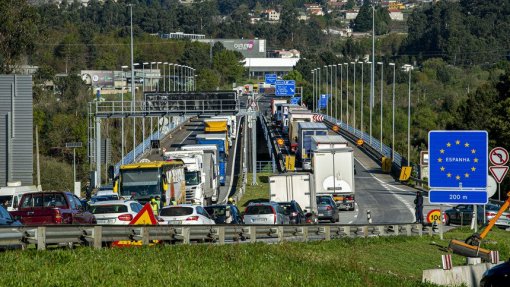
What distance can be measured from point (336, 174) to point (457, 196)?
3193cm

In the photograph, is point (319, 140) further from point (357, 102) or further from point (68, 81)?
point (357, 102)

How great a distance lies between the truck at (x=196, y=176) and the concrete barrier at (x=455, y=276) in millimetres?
31706

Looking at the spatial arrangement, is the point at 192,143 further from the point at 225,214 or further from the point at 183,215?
the point at 183,215

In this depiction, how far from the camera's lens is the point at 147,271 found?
17.6 metres

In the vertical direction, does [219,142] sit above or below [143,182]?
above

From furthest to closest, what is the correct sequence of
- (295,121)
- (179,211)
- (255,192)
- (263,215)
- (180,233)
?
(295,121), (255,192), (263,215), (179,211), (180,233)

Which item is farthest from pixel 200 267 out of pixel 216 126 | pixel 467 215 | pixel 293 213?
pixel 216 126

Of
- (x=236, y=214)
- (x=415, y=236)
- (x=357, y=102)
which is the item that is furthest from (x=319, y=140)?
(x=357, y=102)

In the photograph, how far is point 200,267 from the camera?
18.7 m

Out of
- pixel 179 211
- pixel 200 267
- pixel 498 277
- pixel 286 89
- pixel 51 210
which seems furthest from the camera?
pixel 286 89

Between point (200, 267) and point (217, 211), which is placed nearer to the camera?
point (200, 267)

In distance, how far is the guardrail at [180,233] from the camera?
20.8 metres

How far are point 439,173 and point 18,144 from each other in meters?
15.7

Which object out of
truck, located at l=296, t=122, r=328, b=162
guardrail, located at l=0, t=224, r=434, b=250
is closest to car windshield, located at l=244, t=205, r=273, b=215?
guardrail, located at l=0, t=224, r=434, b=250
